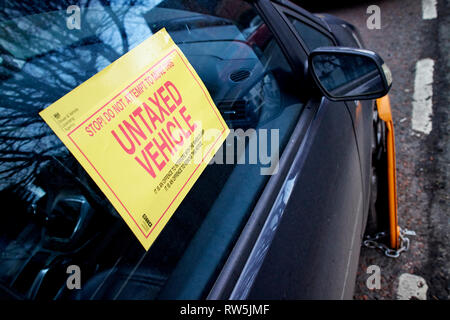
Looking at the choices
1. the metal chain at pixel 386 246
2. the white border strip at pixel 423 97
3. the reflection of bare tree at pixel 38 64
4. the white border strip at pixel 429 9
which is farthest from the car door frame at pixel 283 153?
the white border strip at pixel 429 9

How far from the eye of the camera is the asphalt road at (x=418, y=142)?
2.30 meters

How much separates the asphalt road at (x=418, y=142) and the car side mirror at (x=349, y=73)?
1451 mm

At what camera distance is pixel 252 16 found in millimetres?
1466

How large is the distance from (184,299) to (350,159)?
115 centimetres

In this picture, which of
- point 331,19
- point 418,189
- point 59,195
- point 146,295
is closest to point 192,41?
point 59,195

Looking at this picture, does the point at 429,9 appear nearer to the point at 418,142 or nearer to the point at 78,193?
the point at 418,142

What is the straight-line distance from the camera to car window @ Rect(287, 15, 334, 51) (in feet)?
5.64

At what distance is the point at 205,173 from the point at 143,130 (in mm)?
241

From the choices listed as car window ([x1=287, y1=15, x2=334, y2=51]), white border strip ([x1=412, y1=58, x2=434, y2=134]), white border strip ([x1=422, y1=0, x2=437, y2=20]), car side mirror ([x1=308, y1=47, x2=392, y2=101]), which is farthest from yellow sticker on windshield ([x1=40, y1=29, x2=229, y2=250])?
white border strip ([x1=422, y1=0, x2=437, y2=20])

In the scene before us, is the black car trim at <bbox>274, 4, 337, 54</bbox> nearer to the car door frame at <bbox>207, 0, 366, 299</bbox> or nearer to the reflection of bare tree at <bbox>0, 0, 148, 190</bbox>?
the car door frame at <bbox>207, 0, 366, 299</bbox>

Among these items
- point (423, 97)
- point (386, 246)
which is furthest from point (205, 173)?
point (423, 97)

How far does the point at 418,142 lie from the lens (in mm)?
3158

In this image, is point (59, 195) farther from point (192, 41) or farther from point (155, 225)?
point (192, 41)

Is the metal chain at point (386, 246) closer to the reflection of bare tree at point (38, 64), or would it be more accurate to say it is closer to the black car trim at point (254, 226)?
the black car trim at point (254, 226)
